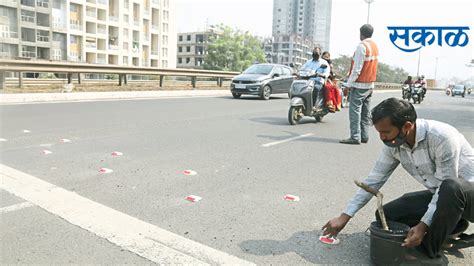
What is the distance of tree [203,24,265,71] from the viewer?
82.9 meters

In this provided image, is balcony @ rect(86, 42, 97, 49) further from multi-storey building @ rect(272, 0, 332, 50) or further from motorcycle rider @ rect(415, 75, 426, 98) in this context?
multi-storey building @ rect(272, 0, 332, 50)

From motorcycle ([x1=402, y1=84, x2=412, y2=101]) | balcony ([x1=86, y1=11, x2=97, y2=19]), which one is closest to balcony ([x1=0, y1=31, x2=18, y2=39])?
balcony ([x1=86, y1=11, x2=97, y2=19])

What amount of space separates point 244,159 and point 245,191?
1.51m

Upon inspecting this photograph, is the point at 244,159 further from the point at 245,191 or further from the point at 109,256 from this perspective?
the point at 109,256

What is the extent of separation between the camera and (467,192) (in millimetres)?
2494

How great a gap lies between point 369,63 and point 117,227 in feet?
18.7

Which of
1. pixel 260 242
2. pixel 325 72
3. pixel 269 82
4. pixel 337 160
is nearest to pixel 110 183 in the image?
pixel 260 242

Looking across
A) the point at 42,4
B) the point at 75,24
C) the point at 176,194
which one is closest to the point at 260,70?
the point at 176,194

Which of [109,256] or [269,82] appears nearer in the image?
[109,256]

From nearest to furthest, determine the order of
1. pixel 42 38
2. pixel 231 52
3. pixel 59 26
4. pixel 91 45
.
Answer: pixel 42 38 → pixel 59 26 → pixel 91 45 → pixel 231 52

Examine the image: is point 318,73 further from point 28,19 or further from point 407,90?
point 28,19

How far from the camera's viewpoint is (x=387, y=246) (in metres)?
2.57

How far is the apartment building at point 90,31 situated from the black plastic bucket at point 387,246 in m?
46.6

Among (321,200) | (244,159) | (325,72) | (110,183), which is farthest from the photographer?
(325,72)
